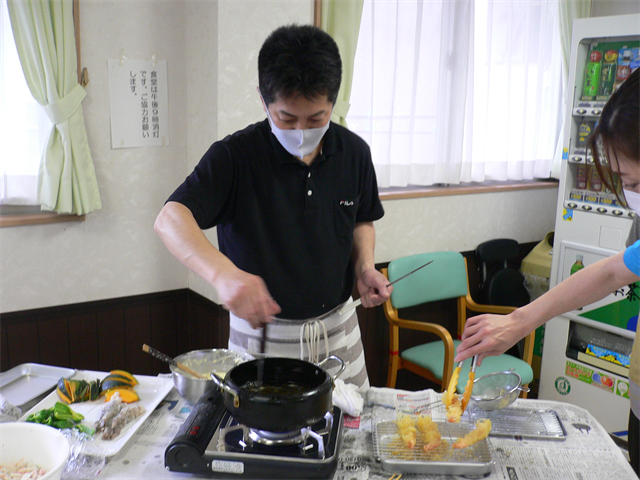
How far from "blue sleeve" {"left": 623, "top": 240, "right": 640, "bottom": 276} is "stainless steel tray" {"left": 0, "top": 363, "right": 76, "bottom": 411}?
5.12 feet

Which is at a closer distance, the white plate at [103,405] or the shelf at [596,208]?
the white plate at [103,405]

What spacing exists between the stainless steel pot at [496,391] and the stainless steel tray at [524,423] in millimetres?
24

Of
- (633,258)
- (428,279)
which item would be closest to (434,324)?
(428,279)

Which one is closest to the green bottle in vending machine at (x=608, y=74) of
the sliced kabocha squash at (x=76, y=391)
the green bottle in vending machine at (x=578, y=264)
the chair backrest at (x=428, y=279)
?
the green bottle in vending machine at (x=578, y=264)

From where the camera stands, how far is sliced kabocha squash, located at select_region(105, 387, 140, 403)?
1.55 m

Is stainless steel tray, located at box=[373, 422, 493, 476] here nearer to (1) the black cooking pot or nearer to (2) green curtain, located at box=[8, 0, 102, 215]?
(1) the black cooking pot

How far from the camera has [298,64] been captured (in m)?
1.50

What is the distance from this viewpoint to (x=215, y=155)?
66.8 inches

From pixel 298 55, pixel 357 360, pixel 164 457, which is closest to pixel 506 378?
pixel 357 360

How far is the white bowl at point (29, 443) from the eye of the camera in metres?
1.25

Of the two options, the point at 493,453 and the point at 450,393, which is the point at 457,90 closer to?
the point at 450,393

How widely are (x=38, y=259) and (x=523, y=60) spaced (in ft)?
9.67

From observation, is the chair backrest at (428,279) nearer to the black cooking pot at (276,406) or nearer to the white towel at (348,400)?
the white towel at (348,400)

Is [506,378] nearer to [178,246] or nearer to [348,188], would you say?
[348,188]
